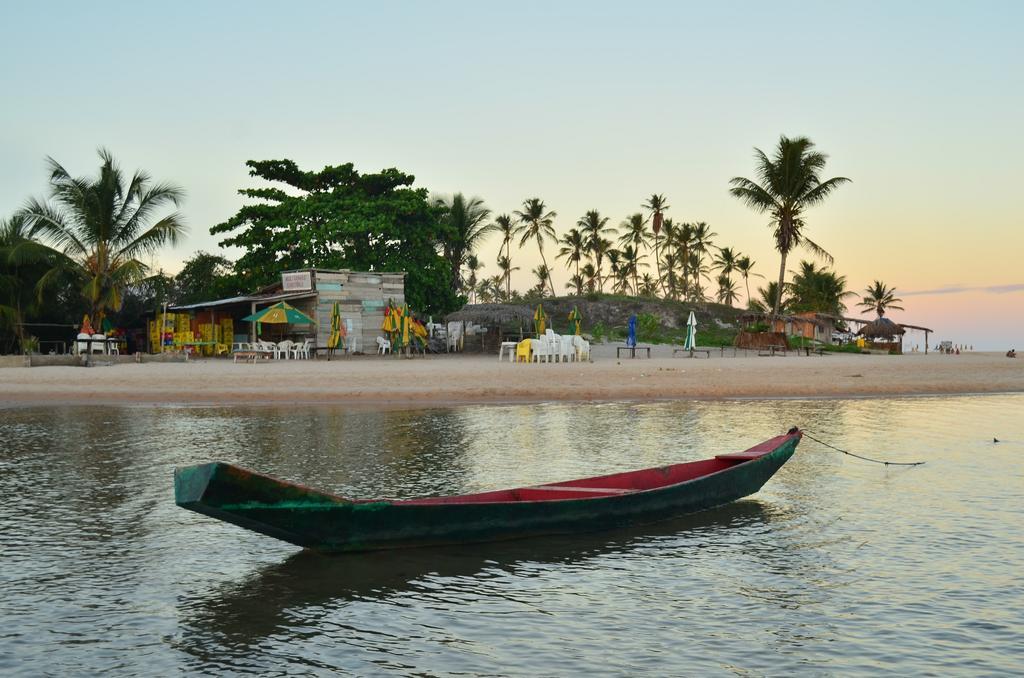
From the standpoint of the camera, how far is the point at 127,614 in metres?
6.33

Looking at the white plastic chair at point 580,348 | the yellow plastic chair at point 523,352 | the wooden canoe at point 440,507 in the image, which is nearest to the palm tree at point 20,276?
the yellow plastic chair at point 523,352

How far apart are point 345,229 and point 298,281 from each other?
604 centimetres

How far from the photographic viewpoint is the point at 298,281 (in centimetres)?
3509

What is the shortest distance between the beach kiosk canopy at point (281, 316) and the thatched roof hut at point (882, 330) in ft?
113

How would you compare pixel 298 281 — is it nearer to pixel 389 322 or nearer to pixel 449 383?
pixel 389 322

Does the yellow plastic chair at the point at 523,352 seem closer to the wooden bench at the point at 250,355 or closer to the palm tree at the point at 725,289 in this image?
the wooden bench at the point at 250,355

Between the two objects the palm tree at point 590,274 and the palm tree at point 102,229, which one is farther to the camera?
the palm tree at point 590,274

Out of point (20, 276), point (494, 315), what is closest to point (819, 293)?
point (494, 315)

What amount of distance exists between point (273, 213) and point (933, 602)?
40621 millimetres

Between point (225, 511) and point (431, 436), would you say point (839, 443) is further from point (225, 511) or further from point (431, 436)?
point (225, 511)

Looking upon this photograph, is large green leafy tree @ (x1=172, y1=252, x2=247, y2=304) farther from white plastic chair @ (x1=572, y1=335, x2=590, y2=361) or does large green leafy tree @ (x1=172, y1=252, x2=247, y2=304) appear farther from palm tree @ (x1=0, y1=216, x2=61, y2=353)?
white plastic chair @ (x1=572, y1=335, x2=590, y2=361)

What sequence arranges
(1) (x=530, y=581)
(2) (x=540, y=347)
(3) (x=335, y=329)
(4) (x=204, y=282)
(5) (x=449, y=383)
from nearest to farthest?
(1) (x=530, y=581) → (5) (x=449, y=383) → (2) (x=540, y=347) → (3) (x=335, y=329) → (4) (x=204, y=282)

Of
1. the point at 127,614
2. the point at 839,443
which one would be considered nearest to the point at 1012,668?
the point at 127,614

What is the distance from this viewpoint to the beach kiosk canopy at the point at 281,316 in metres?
32.0
